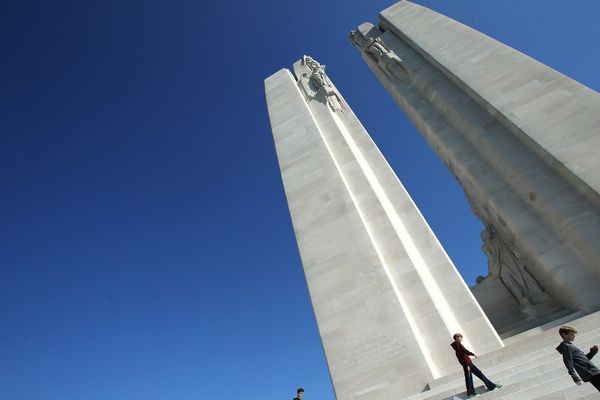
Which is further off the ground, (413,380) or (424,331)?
(424,331)

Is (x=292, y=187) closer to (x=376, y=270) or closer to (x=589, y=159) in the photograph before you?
(x=376, y=270)

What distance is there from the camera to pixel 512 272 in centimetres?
870

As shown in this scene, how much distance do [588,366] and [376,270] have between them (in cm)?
419

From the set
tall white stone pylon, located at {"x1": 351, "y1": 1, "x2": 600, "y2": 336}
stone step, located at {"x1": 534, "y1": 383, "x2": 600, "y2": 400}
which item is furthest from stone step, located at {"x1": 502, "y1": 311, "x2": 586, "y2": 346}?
stone step, located at {"x1": 534, "y1": 383, "x2": 600, "y2": 400}

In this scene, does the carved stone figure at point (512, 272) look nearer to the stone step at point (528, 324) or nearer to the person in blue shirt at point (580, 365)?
the stone step at point (528, 324)

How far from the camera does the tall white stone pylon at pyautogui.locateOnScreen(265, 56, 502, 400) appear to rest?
6199 millimetres

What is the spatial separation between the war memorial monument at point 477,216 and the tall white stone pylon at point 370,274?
0.03 m

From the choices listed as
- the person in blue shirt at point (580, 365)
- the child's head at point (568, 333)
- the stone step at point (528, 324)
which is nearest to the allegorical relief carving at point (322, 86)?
the stone step at point (528, 324)

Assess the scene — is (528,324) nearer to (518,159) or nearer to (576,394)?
(518,159)

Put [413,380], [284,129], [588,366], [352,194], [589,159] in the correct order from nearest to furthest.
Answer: [588,366] < [413,380] < [589,159] < [352,194] < [284,129]

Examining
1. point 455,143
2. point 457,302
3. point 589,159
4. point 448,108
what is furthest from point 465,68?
point 457,302

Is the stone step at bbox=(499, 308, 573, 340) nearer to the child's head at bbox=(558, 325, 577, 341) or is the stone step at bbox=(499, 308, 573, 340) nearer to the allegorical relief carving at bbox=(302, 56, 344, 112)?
the child's head at bbox=(558, 325, 577, 341)

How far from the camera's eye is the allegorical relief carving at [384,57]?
12812 mm

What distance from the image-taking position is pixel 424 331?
659 cm
